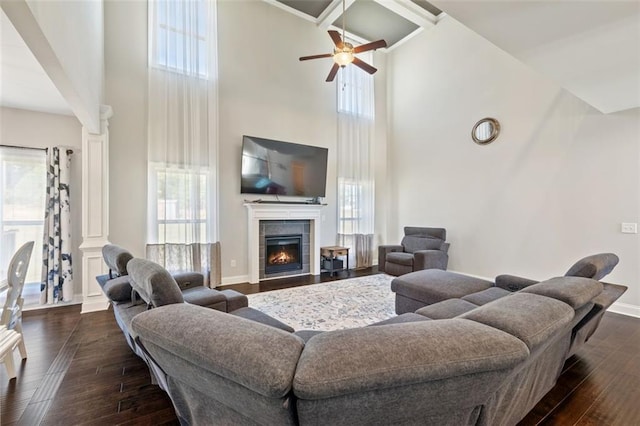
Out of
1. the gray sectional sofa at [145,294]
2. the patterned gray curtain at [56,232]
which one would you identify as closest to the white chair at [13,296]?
the gray sectional sofa at [145,294]

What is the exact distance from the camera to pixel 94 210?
355 cm

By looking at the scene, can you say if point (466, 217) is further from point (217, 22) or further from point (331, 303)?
point (217, 22)

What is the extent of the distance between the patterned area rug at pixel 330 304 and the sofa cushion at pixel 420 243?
113cm

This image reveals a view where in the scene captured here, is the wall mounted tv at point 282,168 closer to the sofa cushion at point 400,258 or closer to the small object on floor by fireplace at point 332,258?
the small object on floor by fireplace at point 332,258

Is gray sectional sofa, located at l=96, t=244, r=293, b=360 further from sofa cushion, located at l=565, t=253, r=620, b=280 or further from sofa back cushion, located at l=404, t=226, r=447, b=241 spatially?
sofa back cushion, located at l=404, t=226, r=447, b=241

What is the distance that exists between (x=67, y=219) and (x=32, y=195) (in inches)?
24.3

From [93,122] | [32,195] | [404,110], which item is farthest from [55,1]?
[404,110]

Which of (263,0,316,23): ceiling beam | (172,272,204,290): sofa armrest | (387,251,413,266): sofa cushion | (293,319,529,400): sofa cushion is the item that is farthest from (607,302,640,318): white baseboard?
→ (263,0,316,23): ceiling beam

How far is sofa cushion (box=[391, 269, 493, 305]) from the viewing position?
2.80 metres

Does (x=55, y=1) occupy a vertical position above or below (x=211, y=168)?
above

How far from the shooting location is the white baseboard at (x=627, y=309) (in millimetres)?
3416

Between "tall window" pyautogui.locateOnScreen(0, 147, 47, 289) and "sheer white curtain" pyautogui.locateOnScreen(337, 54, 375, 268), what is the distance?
4.89 metres

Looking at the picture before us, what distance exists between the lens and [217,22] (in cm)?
482

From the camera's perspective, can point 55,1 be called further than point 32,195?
No
